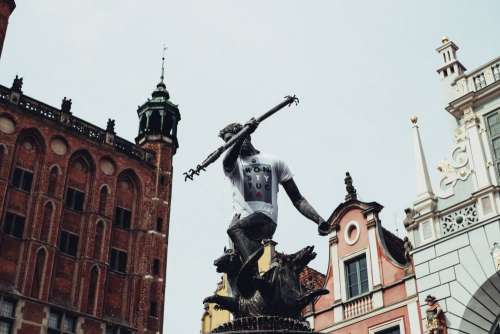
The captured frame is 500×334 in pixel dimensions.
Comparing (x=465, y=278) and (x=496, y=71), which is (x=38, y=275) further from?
(x=496, y=71)

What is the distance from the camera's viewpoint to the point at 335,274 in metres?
21.6

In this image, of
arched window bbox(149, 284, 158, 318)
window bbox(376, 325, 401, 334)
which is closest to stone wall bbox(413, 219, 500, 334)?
window bbox(376, 325, 401, 334)

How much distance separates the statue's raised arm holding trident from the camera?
720 cm

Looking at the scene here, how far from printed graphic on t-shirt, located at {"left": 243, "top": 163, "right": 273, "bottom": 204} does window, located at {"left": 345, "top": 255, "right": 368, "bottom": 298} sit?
1402 cm

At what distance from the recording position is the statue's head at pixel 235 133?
7.64 metres

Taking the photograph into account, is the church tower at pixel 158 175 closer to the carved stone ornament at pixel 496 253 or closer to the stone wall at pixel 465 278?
the stone wall at pixel 465 278

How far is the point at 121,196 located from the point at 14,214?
710 centimetres

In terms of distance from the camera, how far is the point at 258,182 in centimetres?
743

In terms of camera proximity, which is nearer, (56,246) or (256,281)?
(256,281)

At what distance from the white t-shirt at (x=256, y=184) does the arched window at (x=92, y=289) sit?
29.9m

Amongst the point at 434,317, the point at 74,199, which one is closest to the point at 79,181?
the point at 74,199

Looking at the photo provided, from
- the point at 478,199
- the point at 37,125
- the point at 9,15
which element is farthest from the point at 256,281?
the point at 9,15

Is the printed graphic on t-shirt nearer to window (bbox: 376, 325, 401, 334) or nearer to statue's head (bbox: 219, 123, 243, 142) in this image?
statue's head (bbox: 219, 123, 243, 142)

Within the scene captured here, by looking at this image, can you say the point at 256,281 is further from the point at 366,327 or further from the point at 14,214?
the point at 14,214
